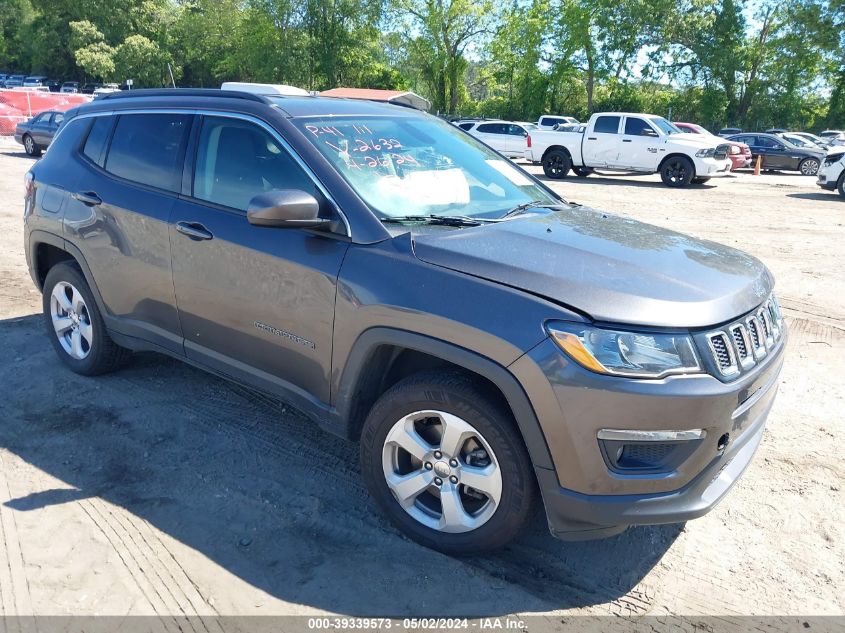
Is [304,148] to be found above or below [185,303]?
above

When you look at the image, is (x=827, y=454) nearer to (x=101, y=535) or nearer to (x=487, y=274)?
Answer: (x=487, y=274)

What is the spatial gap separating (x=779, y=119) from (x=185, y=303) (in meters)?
46.1

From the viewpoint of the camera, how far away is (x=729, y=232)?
35.0ft

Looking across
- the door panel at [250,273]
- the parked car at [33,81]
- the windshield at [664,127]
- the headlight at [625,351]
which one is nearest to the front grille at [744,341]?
the headlight at [625,351]

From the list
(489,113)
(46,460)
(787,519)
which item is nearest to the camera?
(787,519)

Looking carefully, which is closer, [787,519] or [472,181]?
[787,519]

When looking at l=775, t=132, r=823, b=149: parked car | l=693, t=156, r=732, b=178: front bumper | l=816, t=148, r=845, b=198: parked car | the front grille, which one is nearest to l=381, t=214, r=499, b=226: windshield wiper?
the front grille

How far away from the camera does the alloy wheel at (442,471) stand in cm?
273

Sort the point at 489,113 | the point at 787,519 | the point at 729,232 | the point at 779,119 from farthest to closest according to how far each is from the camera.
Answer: the point at 489,113, the point at 779,119, the point at 729,232, the point at 787,519

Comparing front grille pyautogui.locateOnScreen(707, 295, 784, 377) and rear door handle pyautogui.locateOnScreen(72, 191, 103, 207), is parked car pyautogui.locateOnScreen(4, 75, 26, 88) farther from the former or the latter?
front grille pyautogui.locateOnScreen(707, 295, 784, 377)

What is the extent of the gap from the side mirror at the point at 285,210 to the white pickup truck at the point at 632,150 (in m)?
17.1

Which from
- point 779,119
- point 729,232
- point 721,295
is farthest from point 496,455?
point 779,119

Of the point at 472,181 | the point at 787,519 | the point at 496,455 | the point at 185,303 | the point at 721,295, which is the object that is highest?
the point at 472,181

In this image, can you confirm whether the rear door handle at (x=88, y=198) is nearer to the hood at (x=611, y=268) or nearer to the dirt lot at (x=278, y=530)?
the dirt lot at (x=278, y=530)
